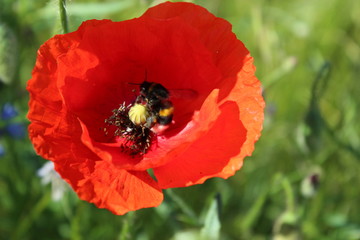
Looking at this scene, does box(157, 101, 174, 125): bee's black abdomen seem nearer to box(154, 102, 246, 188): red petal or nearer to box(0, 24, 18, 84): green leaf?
box(154, 102, 246, 188): red petal

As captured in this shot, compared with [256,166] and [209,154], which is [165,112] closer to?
[209,154]

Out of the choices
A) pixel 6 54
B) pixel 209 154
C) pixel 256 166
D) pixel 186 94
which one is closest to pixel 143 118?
pixel 186 94

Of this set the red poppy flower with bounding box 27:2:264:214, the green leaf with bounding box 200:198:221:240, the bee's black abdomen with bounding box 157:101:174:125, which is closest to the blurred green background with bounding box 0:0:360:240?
the green leaf with bounding box 200:198:221:240

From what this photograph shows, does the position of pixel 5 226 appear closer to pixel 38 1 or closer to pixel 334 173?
pixel 38 1

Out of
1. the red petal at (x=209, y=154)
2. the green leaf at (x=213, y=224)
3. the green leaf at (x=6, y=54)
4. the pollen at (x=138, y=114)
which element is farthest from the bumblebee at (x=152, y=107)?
the green leaf at (x=6, y=54)

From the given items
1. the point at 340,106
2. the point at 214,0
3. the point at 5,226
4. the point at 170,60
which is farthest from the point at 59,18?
the point at 214,0

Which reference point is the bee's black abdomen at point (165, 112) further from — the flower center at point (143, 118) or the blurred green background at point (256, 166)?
the blurred green background at point (256, 166)
